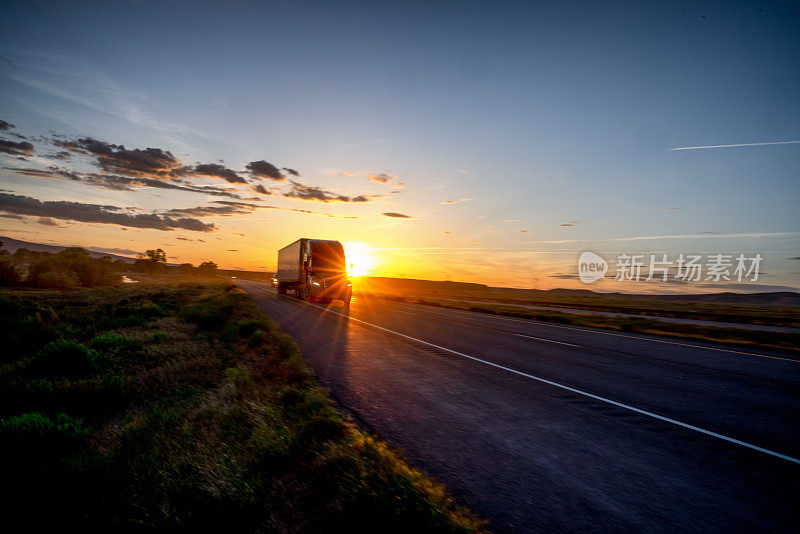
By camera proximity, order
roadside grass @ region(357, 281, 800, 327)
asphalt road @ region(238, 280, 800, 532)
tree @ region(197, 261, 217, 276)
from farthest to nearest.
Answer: tree @ region(197, 261, 217, 276)
roadside grass @ region(357, 281, 800, 327)
asphalt road @ region(238, 280, 800, 532)

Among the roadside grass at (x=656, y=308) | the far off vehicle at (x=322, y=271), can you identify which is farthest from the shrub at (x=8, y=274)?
the far off vehicle at (x=322, y=271)

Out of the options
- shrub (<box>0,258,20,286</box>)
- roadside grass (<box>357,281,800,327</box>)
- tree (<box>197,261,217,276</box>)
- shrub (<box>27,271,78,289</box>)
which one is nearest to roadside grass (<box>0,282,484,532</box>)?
roadside grass (<box>357,281,800,327</box>)

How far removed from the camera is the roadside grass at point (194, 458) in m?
2.50

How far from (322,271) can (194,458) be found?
68.2 feet

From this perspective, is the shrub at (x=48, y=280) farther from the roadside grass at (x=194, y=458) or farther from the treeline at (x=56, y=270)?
the roadside grass at (x=194, y=458)

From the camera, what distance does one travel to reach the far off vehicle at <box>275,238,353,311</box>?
77.8 feet

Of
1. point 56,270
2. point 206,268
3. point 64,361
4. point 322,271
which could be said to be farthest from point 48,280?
point 206,268

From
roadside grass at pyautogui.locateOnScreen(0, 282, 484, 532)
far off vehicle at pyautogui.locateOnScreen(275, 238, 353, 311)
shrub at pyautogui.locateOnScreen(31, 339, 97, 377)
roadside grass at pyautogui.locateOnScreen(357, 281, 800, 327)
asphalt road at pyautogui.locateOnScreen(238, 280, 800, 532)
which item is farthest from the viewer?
roadside grass at pyautogui.locateOnScreen(357, 281, 800, 327)

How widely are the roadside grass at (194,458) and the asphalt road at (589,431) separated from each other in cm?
62

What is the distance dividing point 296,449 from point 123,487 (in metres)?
1.41

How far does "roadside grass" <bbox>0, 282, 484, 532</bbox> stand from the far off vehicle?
1711cm

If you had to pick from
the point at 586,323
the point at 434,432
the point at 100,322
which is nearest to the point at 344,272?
the point at 100,322

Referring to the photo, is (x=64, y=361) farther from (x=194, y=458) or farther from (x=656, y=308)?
(x=656, y=308)

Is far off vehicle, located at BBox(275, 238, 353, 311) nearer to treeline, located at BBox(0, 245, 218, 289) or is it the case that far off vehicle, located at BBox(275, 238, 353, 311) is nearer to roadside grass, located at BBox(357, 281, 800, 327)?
roadside grass, located at BBox(357, 281, 800, 327)
